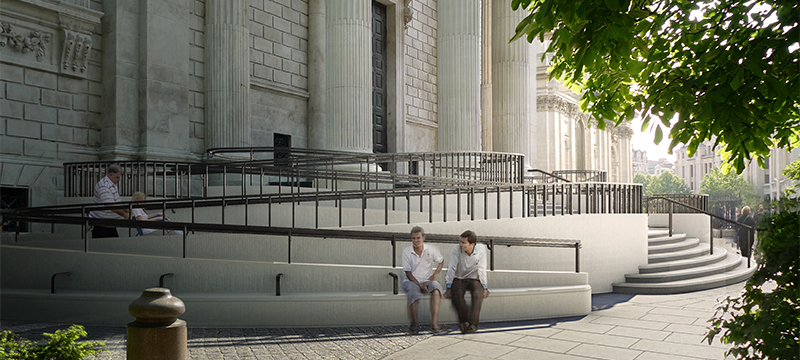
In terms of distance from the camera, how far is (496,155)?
48.4 feet

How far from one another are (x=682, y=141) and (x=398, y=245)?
6.03 meters

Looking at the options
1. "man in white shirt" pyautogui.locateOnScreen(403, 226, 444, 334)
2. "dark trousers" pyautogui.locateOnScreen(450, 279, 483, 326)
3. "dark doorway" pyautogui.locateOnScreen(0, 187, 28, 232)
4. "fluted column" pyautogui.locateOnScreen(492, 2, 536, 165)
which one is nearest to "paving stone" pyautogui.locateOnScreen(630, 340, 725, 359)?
"dark trousers" pyautogui.locateOnScreen(450, 279, 483, 326)

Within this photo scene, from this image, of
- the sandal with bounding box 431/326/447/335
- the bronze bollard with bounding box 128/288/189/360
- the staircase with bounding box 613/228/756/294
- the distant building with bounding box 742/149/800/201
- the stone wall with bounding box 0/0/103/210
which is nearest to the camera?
the bronze bollard with bounding box 128/288/189/360

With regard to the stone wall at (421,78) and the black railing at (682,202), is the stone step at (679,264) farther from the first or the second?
the stone wall at (421,78)

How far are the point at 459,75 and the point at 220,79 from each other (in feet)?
22.9

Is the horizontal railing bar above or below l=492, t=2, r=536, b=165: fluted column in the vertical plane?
below

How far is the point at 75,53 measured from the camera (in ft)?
41.2

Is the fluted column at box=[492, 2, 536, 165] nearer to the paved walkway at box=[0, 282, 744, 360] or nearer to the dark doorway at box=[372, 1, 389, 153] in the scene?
the dark doorway at box=[372, 1, 389, 153]

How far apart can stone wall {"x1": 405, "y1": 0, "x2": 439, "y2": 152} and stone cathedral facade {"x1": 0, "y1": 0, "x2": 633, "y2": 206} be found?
0.33 m

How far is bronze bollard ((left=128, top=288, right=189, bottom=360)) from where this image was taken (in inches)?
163

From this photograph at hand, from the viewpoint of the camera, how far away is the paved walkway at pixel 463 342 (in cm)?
643

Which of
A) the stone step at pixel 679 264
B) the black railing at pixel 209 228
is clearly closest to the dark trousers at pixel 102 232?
the black railing at pixel 209 228

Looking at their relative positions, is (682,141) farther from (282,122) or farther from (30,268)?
(282,122)

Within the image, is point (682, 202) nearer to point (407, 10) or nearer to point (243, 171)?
point (407, 10)
